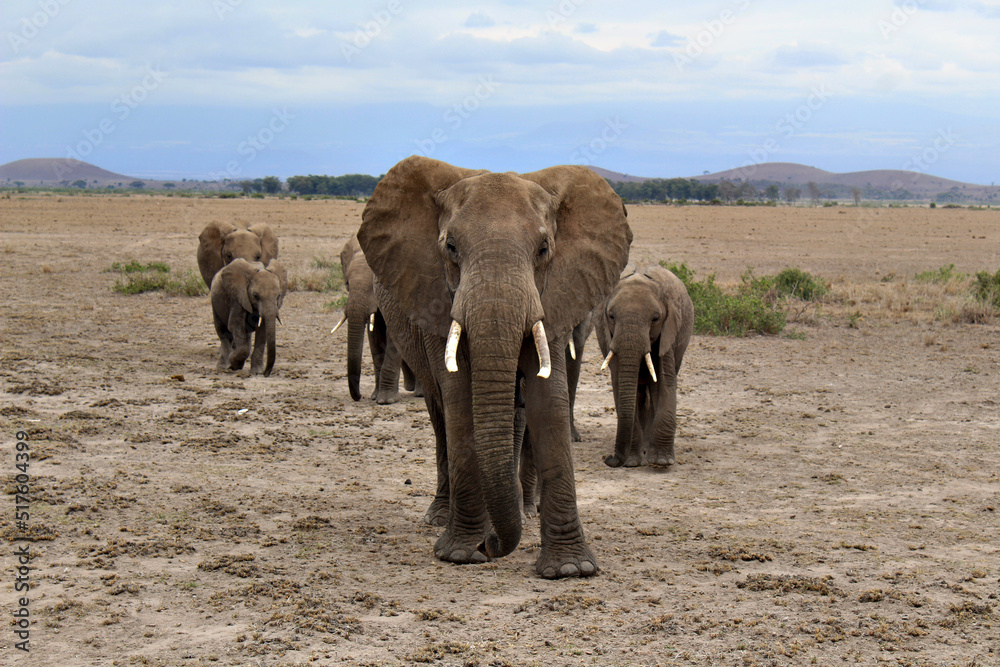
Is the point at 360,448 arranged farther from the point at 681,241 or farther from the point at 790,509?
the point at 681,241

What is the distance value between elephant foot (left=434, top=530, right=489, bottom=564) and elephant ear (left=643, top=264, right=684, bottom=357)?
3178 mm

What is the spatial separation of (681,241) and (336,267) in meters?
17.6

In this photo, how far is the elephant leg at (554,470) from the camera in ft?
17.8

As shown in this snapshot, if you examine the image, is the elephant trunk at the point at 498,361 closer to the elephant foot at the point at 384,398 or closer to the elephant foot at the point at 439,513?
the elephant foot at the point at 439,513

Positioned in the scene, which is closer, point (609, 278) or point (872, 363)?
point (609, 278)

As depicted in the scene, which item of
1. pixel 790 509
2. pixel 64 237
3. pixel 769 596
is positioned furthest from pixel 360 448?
pixel 64 237

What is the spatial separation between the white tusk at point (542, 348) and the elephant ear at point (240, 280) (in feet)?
24.2

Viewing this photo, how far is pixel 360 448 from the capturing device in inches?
348

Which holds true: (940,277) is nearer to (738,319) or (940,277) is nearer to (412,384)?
(738,319)

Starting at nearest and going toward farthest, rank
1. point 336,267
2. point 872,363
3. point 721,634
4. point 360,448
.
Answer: point 721,634 < point 360,448 < point 872,363 < point 336,267

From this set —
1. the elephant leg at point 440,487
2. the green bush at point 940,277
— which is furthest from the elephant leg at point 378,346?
the green bush at point 940,277

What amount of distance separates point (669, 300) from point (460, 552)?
357cm

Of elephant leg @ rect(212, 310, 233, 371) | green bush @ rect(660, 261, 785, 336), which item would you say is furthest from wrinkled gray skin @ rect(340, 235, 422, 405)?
green bush @ rect(660, 261, 785, 336)

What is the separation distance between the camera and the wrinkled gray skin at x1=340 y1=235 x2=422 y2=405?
34.4ft
